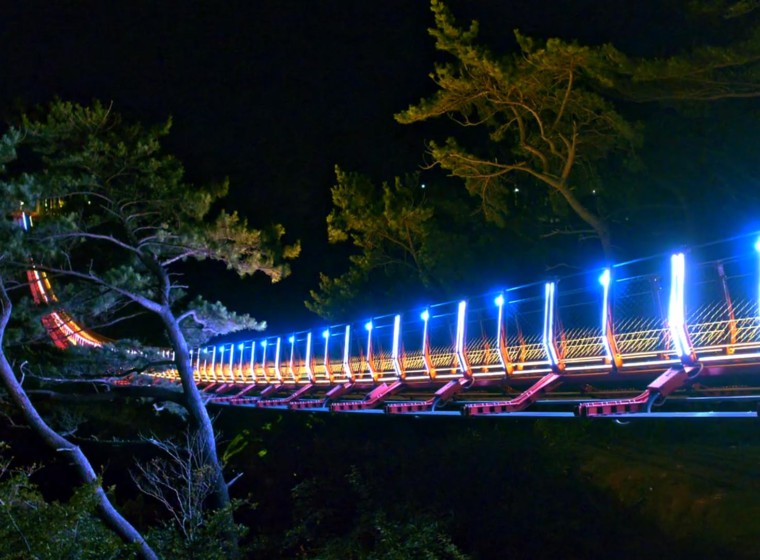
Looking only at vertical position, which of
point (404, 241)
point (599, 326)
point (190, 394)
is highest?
point (404, 241)

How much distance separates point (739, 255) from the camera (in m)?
6.78

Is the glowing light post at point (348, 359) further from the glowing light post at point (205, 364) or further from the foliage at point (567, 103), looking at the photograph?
the glowing light post at point (205, 364)

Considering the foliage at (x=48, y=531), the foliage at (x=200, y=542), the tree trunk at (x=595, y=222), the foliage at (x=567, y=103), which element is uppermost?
the foliage at (x=567, y=103)

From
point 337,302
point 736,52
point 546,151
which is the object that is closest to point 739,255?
point 736,52

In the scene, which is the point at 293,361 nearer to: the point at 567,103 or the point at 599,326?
the point at 567,103

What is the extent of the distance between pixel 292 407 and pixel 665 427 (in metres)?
6.82

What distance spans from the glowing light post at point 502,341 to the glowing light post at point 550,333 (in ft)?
2.73

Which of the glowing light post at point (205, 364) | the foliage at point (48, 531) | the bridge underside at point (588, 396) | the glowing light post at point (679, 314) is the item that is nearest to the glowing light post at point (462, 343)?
the bridge underside at point (588, 396)

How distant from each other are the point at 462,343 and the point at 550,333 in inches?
74.3

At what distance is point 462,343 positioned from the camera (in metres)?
10.5

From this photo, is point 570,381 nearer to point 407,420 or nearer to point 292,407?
point 292,407

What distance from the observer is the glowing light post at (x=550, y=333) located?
8820 mm

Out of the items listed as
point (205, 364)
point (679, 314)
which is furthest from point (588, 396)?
point (205, 364)

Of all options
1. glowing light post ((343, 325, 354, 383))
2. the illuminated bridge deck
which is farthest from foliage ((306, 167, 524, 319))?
the illuminated bridge deck
